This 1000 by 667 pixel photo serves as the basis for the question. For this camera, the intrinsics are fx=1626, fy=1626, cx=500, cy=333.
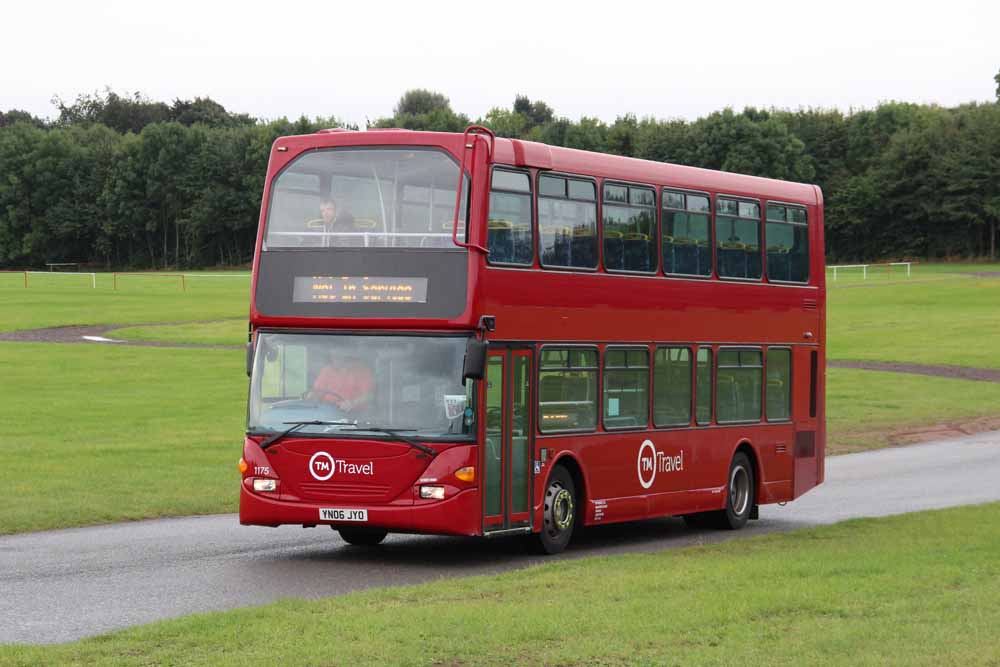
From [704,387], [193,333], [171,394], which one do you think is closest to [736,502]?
[704,387]

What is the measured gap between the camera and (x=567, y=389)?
16938mm

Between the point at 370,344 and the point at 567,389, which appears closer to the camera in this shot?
the point at 370,344

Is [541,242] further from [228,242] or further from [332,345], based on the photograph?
[228,242]

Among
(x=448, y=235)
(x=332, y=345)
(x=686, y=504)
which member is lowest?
(x=686, y=504)

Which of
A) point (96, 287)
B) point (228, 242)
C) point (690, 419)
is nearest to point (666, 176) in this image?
point (690, 419)

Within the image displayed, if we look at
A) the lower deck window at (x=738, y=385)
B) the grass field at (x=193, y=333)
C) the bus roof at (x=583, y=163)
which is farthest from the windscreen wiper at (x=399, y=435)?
the grass field at (x=193, y=333)

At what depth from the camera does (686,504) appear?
758 inches

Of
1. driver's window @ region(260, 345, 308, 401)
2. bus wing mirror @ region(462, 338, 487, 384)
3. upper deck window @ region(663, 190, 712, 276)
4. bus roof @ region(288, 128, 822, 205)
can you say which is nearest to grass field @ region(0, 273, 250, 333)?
bus roof @ region(288, 128, 822, 205)

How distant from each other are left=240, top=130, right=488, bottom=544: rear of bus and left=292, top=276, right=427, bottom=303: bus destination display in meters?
0.01

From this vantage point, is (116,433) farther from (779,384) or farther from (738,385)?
(738,385)

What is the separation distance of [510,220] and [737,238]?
5.06 m

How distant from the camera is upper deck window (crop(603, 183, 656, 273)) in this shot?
17562 millimetres

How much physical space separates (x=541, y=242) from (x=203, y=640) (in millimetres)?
7295

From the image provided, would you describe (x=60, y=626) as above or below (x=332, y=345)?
below
